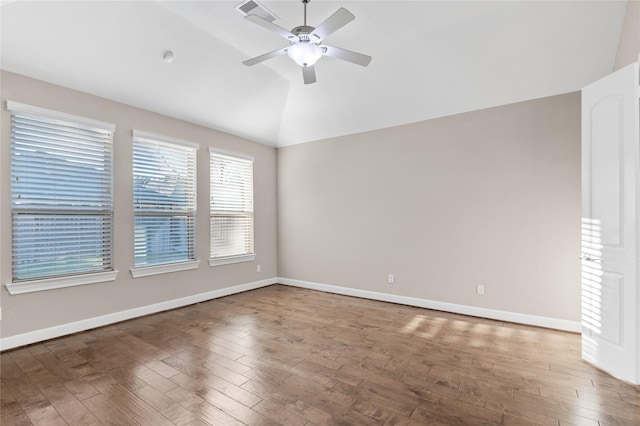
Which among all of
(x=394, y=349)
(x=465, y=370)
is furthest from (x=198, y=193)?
(x=465, y=370)

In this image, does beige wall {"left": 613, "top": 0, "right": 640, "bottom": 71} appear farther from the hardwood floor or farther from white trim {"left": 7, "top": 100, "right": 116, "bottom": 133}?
white trim {"left": 7, "top": 100, "right": 116, "bottom": 133}

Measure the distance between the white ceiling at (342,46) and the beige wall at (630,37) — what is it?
9 centimetres

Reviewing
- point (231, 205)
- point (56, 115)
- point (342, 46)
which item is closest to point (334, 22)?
point (342, 46)

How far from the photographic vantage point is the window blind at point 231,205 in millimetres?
4828

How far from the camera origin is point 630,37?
8.68 ft

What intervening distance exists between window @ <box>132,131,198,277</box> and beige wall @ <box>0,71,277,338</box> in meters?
0.10

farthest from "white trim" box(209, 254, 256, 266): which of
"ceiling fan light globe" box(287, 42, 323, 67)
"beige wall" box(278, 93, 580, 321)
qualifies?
"ceiling fan light globe" box(287, 42, 323, 67)

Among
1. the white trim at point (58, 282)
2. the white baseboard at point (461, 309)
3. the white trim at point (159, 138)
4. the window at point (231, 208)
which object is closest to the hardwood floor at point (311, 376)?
the white baseboard at point (461, 309)

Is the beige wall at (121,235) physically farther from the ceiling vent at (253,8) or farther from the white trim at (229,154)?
the ceiling vent at (253,8)

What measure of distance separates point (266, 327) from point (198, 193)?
7.55 feet

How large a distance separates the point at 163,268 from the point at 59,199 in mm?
1411

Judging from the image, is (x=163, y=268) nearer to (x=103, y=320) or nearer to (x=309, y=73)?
(x=103, y=320)

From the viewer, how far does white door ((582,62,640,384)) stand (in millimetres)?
2324

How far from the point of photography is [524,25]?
2973mm
